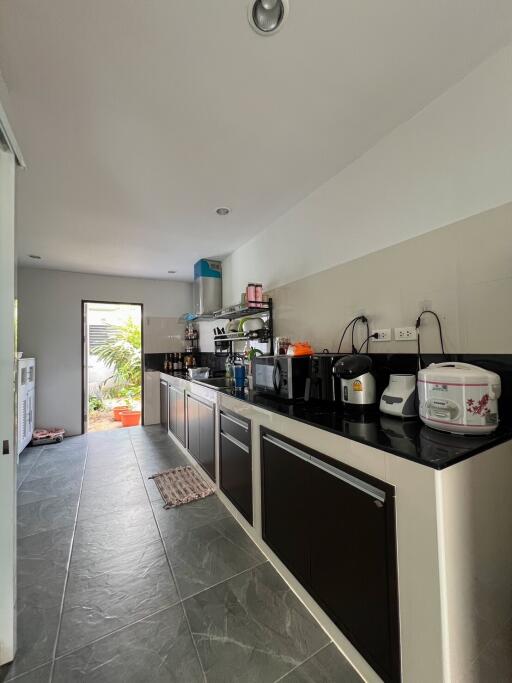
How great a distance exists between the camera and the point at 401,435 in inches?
43.9

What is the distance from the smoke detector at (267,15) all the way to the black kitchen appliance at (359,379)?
4.78 ft

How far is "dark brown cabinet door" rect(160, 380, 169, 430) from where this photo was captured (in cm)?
427

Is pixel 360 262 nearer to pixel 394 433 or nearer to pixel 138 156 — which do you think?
pixel 394 433

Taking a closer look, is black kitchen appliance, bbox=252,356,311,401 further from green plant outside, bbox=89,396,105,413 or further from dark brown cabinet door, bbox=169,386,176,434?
green plant outside, bbox=89,396,105,413

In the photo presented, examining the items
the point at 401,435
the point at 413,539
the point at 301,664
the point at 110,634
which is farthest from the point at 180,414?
the point at 413,539

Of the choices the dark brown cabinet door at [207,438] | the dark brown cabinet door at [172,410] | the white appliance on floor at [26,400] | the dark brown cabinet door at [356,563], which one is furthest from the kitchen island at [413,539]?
the white appliance on floor at [26,400]

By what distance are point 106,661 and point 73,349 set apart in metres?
Result: 4.13

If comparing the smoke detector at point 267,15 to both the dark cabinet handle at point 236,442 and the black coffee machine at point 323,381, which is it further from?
the dark cabinet handle at point 236,442

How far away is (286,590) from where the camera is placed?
1.48 meters

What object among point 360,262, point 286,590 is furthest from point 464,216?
point 286,590

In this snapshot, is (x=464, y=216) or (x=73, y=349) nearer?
(x=464, y=216)

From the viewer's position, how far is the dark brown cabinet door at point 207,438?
2490 millimetres

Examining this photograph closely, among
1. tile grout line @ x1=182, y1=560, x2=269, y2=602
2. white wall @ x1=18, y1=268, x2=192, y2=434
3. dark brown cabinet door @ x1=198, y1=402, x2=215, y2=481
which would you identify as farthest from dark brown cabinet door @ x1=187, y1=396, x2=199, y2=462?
white wall @ x1=18, y1=268, x2=192, y2=434

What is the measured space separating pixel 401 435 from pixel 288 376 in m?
0.81
